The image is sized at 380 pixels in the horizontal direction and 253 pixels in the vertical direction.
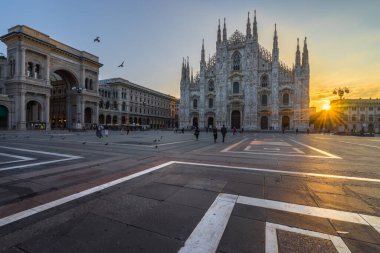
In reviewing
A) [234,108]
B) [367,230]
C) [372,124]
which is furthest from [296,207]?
[372,124]

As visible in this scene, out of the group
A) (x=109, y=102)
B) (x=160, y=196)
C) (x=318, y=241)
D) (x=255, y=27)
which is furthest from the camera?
(x=109, y=102)

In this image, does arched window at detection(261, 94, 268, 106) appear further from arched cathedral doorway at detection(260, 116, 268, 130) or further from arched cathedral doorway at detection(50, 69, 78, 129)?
arched cathedral doorway at detection(50, 69, 78, 129)

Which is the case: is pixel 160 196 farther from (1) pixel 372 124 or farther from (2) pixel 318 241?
(1) pixel 372 124

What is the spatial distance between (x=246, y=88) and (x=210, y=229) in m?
52.3

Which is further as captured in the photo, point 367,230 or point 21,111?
point 21,111

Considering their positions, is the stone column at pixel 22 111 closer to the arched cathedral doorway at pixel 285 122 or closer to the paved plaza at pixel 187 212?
the paved plaza at pixel 187 212

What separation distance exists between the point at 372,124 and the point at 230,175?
96243 mm

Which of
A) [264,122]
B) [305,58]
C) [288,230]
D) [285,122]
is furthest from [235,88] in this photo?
[288,230]

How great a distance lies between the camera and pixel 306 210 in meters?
3.40

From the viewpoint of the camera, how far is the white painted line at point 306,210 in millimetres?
3092

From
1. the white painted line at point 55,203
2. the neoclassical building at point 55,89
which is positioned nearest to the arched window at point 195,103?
the neoclassical building at point 55,89

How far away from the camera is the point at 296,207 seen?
3.51 metres

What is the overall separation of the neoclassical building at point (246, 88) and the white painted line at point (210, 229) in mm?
49663

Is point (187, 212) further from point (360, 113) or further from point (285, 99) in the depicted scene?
point (360, 113)
